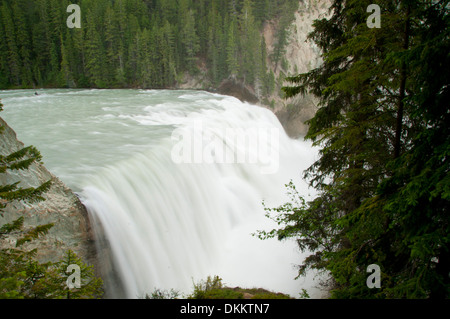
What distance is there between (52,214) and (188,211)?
562 centimetres

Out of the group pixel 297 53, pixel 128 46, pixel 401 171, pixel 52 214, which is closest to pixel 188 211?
pixel 52 214

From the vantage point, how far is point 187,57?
4862cm

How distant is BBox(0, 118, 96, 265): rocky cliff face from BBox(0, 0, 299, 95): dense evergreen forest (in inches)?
1529

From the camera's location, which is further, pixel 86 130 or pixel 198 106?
pixel 198 106

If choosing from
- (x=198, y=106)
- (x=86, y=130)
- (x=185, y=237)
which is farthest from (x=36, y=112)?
(x=185, y=237)

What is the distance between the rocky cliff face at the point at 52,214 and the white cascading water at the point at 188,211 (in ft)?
1.90

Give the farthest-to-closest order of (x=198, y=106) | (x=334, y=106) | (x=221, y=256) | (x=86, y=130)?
(x=198, y=106) < (x=86, y=130) < (x=221, y=256) < (x=334, y=106)

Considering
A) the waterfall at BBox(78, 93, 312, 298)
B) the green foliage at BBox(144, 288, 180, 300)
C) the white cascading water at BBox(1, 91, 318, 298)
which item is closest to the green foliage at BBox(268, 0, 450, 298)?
the green foliage at BBox(144, 288, 180, 300)

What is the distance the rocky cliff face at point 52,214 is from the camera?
6.66 meters

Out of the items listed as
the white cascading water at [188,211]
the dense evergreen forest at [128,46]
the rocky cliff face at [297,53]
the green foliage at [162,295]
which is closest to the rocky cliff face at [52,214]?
the white cascading water at [188,211]

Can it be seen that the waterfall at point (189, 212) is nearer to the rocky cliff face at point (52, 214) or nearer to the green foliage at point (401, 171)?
the rocky cliff face at point (52, 214)

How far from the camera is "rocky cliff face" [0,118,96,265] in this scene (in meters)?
6.66
